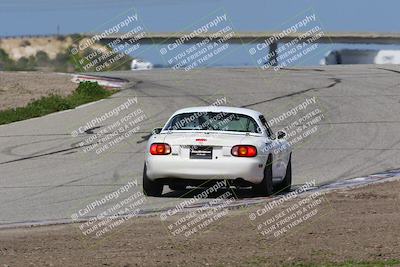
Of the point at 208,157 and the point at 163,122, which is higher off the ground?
the point at 208,157

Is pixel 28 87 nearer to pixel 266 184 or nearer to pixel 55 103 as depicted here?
pixel 55 103

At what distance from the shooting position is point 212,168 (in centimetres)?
1374

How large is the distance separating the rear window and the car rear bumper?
67 cm

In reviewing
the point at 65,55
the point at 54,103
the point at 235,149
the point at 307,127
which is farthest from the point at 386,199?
the point at 65,55

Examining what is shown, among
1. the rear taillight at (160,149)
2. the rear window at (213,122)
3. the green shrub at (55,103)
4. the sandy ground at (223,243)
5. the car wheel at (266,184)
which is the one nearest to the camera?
the sandy ground at (223,243)

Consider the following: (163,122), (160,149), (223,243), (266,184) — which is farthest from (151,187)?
(163,122)

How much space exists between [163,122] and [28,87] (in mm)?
12201

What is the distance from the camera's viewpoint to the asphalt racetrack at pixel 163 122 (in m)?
15.2

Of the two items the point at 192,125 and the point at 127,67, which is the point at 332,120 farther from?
the point at 127,67

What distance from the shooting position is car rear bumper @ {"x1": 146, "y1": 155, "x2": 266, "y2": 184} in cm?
1374

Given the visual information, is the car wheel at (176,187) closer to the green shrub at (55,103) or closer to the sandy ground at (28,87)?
the green shrub at (55,103)

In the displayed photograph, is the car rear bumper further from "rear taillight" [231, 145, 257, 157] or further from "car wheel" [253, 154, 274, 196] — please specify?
"car wheel" [253, 154, 274, 196]

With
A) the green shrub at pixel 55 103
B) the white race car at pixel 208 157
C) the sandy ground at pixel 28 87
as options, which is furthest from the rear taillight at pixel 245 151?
the sandy ground at pixel 28 87

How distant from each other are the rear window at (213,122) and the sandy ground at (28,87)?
16610 mm
